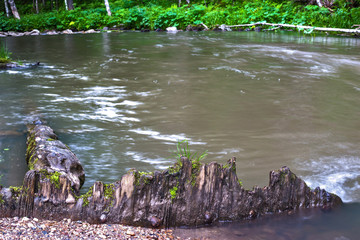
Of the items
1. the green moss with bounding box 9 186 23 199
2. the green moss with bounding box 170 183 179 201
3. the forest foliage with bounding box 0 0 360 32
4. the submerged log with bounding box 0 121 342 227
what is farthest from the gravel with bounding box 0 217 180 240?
the forest foliage with bounding box 0 0 360 32

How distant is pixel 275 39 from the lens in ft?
69.5

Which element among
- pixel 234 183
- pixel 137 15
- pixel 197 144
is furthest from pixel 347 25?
pixel 234 183

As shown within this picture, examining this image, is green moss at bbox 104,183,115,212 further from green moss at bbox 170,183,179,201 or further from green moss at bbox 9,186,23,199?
green moss at bbox 9,186,23,199

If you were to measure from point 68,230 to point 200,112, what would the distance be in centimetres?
478

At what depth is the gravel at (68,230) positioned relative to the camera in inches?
128

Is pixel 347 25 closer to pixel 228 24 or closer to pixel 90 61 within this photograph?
pixel 228 24

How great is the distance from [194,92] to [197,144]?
3.59 m

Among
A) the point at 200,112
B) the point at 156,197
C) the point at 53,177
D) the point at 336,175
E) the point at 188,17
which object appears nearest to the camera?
the point at 53,177

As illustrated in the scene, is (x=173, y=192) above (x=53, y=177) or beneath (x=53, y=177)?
beneath

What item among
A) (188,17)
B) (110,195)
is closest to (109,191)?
(110,195)

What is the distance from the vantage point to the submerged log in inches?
141

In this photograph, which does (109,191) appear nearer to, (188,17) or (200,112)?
(200,112)

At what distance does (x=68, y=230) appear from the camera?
3.41 metres

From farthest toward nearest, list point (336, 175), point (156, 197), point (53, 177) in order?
point (336, 175) → point (156, 197) → point (53, 177)
